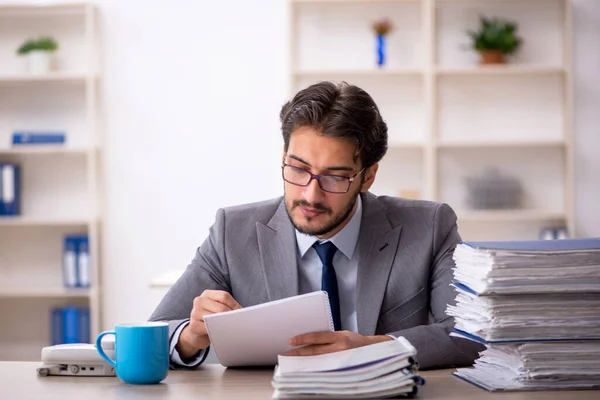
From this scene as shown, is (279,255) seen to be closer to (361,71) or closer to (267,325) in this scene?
(267,325)

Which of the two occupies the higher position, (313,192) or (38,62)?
(38,62)

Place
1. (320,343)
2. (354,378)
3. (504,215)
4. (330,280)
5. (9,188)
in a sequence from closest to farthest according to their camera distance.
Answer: (354,378) < (320,343) < (330,280) < (504,215) < (9,188)

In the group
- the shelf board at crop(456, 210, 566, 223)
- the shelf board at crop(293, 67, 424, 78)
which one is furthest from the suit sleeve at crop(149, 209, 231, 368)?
the shelf board at crop(456, 210, 566, 223)

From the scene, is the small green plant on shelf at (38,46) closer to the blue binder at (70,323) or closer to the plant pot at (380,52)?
the blue binder at (70,323)

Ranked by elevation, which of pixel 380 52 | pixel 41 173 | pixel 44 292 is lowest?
pixel 44 292

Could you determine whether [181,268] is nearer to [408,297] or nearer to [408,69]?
[408,69]

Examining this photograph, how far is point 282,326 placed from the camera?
4.91 feet

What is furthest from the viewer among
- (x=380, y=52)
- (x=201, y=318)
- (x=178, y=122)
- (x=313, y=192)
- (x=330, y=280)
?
(x=178, y=122)

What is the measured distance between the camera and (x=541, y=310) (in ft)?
4.61

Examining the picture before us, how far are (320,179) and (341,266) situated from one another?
27 centimetres

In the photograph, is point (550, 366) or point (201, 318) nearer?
point (550, 366)

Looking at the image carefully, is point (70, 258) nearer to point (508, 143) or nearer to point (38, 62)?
point (38, 62)

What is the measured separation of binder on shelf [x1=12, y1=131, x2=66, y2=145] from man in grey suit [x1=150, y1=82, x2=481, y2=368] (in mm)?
2888

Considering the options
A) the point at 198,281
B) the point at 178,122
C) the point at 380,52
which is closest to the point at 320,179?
the point at 198,281
